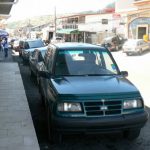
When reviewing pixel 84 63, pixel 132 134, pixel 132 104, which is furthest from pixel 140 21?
pixel 132 104

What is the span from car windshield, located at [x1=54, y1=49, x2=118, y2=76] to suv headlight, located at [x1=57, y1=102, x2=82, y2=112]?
1278 millimetres

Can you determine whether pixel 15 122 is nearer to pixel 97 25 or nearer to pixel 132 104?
pixel 132 104

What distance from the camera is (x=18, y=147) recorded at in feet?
18.4

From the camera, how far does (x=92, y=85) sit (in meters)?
6.11

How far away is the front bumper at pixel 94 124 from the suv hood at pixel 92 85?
470 millimetres

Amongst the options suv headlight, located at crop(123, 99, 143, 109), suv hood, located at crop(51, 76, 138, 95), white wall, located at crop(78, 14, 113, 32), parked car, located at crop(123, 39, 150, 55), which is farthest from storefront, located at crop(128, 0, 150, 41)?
suv headlight, located at crop(123, 99, 143, 109)

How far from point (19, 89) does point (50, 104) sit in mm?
5047

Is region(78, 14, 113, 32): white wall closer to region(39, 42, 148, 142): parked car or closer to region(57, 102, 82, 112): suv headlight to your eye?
region(39, 42, 148, 142): parked car

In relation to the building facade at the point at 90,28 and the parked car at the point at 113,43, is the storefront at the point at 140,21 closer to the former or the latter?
the parked car at the point at 113,43

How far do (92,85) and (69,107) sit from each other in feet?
2.23

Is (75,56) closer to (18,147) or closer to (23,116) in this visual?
(23,116)

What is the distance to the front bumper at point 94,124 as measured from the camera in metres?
5.54

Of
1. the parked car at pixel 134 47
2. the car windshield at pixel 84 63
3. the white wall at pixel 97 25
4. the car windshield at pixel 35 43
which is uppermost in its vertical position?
the white wall at pixel 97 25

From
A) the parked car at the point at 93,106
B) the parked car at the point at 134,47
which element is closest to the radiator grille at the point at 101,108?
the parked car at the point at 93,106
